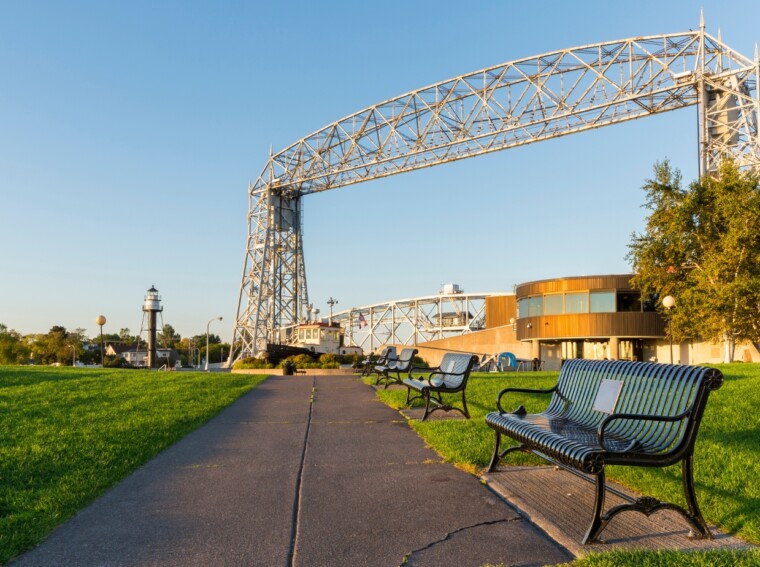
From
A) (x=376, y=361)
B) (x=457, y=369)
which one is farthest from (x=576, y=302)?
(x=457, y=369)

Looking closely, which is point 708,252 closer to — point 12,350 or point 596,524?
point 596,524

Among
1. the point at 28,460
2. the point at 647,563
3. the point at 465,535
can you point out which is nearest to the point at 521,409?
the point at 465,535

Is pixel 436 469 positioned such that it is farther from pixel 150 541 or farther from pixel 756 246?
pixel 756 246

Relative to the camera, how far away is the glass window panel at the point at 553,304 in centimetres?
3975

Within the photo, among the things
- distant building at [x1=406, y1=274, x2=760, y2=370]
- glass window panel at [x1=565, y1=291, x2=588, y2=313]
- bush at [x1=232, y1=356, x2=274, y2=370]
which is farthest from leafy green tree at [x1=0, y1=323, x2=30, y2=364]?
glass window panel at [x1=565, y1=291, x2=588, y2=313]

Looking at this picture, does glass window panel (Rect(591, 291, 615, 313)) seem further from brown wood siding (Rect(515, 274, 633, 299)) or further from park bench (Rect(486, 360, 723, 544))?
park bench (Rect(486, 360, 723, 544))

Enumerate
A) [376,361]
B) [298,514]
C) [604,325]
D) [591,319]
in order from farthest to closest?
[591,319], [604,325], [376,361], [298,514]

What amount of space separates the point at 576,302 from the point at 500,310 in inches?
440

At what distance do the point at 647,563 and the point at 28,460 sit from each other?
5.65 meters

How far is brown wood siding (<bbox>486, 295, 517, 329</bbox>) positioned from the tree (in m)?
16.9

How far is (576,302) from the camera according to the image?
129 feet

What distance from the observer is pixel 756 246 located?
92.0 feet

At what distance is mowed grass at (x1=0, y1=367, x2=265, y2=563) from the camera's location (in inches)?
174

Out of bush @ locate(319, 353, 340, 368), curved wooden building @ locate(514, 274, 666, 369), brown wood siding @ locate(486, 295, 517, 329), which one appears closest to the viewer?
bush @ locate(319, 353, 340, 368)
